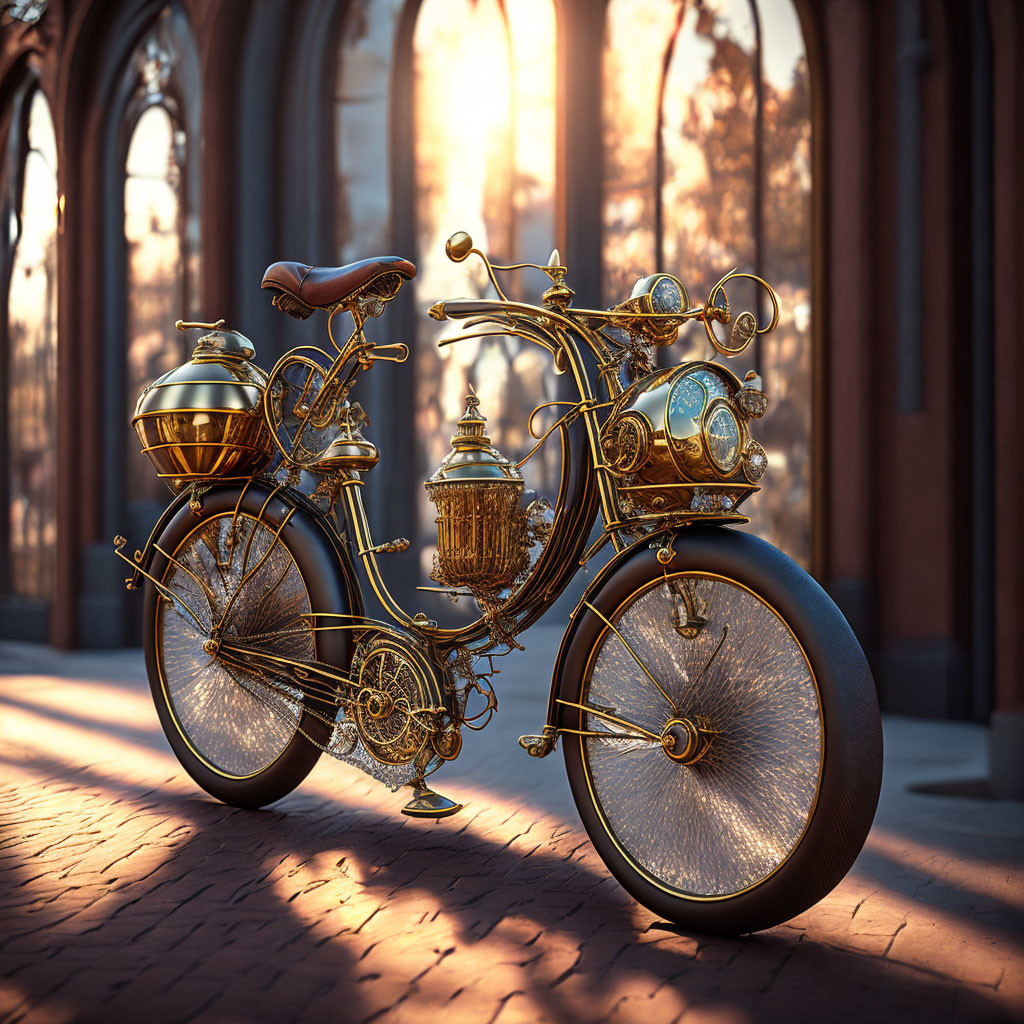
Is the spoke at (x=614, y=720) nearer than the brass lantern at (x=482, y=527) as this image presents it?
Yes

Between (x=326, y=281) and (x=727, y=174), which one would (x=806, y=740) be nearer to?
(x=326, y=281)

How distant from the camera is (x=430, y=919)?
9.17 ft

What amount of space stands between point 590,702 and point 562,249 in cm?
543

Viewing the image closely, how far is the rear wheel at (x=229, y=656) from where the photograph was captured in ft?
12.4

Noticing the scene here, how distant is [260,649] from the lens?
3.82 meters

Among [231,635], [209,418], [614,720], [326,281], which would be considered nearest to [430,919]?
[614,720]

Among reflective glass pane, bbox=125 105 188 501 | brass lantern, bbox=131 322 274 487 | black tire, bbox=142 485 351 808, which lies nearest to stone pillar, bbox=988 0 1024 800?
black tire, bbox=142 485 351 808

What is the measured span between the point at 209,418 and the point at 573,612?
61.2 inches

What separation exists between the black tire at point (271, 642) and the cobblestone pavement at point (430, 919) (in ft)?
0.35

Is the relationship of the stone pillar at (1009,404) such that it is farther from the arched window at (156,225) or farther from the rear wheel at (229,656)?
the arched window at (156,225)

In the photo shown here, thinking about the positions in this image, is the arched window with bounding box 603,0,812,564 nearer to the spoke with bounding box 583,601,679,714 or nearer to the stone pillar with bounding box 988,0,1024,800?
the stone pillar with bounding box 988,0,1024,800

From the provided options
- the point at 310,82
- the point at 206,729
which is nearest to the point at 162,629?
the point at 206,729

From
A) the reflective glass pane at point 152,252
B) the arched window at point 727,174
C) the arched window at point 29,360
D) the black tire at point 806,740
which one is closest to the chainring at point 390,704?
the black tire at point 806,740

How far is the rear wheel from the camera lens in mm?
3773
